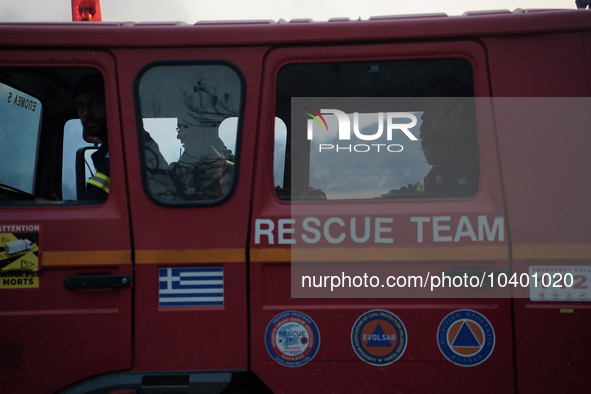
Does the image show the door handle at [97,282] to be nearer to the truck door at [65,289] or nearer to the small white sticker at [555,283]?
the truck door at [65,289]

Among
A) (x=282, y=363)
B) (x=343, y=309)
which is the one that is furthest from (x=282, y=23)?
(x=282, y=363)

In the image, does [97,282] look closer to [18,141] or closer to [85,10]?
[18,141]

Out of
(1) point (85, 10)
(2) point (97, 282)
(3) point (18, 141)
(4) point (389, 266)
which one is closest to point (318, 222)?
(4) point (389, 266)

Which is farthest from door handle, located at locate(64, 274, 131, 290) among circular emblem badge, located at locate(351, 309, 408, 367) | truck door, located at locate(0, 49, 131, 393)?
circular emblem badge, located at locate(351, 309, 408, 367)

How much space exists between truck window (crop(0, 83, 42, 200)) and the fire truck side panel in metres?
2.74

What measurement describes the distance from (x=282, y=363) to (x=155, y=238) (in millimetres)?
889

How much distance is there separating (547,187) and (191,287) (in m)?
1.84

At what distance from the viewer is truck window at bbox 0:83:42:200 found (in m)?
2.75

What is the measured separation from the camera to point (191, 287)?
234 centimetres

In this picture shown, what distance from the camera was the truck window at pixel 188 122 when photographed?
243cm

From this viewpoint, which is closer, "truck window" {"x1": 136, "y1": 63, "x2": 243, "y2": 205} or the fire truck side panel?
the fire truck side panel

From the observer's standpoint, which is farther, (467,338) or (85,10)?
(85,10)

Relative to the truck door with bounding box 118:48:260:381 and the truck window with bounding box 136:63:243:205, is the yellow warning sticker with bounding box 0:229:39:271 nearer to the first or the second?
the truck door with bounding box 118:48:260:381

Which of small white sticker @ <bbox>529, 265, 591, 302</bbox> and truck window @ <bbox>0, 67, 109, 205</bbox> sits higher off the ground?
truck window @ <bbox>0, 67, 109, 205</bbox>
